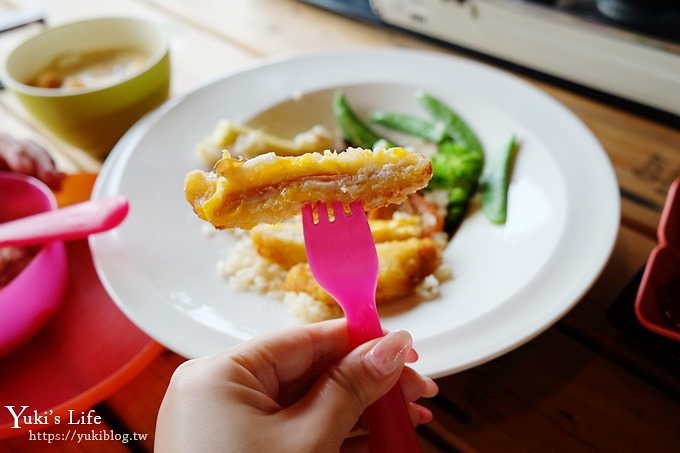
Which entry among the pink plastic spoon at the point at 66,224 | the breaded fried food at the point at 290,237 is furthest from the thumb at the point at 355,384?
the pink plastic spoon at the point at 66,224

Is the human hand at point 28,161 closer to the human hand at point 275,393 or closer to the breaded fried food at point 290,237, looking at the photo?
the breaded fried food at point 290,237

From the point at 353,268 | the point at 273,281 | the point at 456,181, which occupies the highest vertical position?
the point at 353,268

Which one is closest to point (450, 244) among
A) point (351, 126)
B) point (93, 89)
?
point (351, 126)

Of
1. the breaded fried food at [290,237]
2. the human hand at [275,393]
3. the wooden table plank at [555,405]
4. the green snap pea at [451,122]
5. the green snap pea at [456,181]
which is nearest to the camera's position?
the human hand at [275,393]

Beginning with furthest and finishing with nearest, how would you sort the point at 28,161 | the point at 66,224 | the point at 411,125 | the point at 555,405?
the point at 411,125, the point at 28,161, the point at 66,224, the point at 555,405

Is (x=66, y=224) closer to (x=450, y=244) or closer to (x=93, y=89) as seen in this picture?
(x=93, y=89)

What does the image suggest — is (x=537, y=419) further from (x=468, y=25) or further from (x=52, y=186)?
(x=468, y=25)

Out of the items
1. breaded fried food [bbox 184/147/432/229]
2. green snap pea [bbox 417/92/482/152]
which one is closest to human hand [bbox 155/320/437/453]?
breaded fried food [bbox 184/147/432/229]
